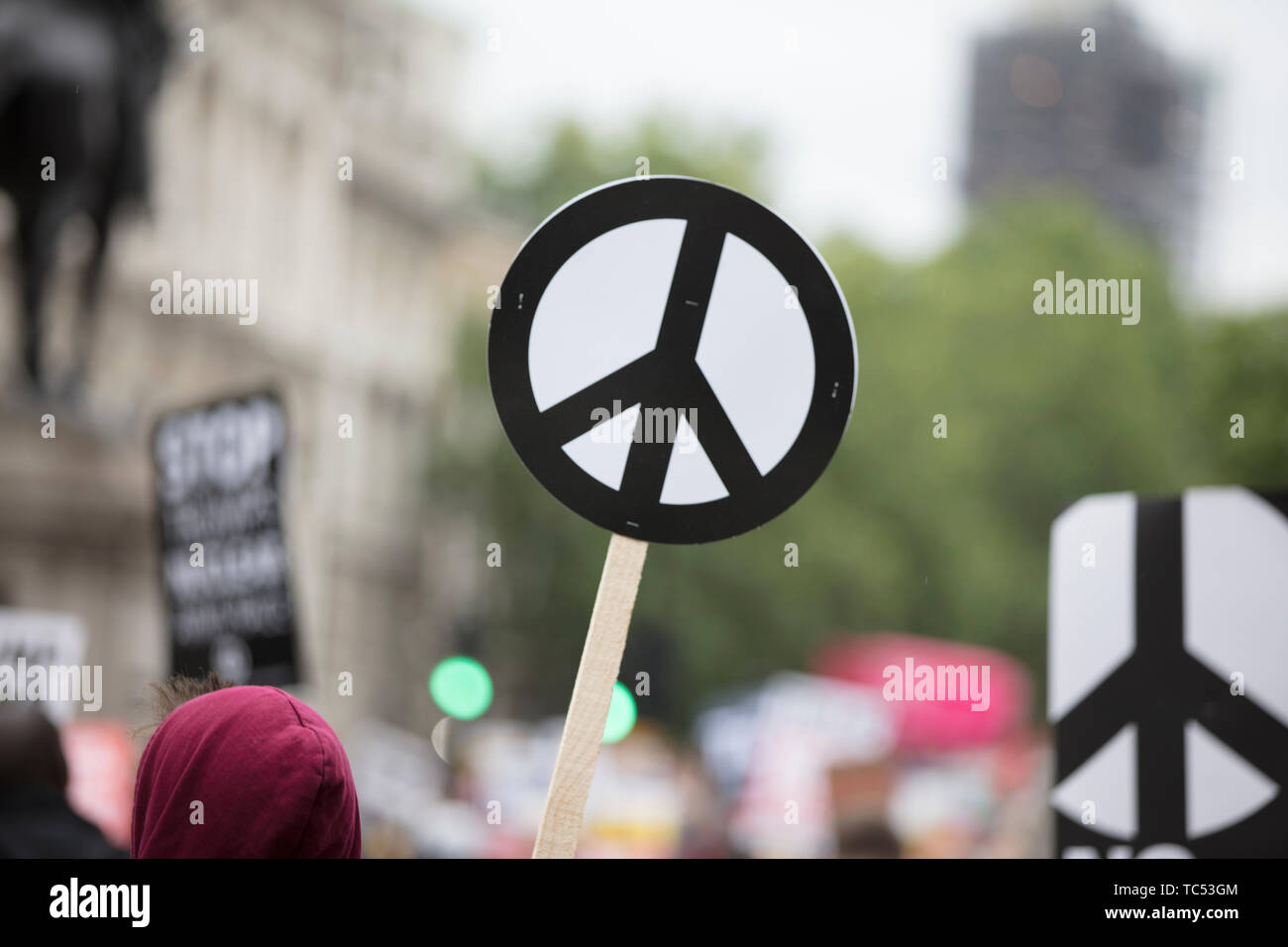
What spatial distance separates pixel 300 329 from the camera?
79.3 ft

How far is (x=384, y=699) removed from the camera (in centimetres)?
2697

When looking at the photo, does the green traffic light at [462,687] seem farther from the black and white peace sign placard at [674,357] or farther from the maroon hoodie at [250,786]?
the maroon hoodie at [250,786]

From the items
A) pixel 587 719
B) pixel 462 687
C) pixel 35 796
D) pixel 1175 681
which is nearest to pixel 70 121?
pixel 462 687

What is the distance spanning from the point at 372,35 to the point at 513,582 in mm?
9820

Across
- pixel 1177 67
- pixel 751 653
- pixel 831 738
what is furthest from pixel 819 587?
pixel 1177 67

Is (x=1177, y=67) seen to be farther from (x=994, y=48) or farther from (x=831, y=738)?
(x=831, y=738)

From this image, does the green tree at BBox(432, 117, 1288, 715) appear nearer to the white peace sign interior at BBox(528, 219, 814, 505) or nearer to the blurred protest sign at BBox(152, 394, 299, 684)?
the blurred protest sign at BBox(152, 394, 299, 684)

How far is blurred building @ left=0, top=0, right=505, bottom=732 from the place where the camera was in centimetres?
1800

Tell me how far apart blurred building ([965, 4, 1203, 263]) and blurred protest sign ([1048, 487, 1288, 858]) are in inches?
3755

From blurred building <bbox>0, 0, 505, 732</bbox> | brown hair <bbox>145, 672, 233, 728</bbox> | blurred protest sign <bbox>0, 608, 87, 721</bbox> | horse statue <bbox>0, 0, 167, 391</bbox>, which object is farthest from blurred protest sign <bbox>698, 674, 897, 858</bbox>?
brown hair <bbox>145, 672, 233, 728</bbox>

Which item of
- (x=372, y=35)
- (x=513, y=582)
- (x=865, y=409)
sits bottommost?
(x=513, y=582)

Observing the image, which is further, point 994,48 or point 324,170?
point 994,48

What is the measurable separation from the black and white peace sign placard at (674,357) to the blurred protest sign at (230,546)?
113 inches
